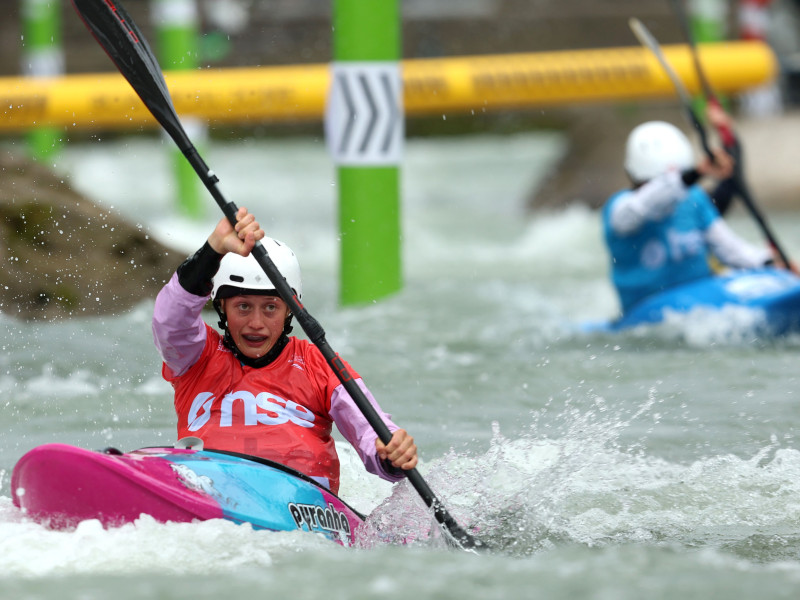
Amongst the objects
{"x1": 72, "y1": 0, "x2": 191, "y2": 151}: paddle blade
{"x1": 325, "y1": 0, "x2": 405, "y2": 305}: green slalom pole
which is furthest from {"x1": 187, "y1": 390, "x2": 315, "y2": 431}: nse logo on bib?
{"x1": 325, "y1": 0, "x2": 405, "y2": 305}: green slalom pole

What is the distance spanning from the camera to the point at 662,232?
25.2 ft

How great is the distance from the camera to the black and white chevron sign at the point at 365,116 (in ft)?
26.1

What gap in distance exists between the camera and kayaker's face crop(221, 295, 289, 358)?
4113mm

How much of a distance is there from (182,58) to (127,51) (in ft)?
25.4

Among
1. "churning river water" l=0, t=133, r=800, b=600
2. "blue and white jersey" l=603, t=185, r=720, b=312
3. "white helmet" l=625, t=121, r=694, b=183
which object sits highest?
"white helmet" l=625, t=121, r=694, b=183

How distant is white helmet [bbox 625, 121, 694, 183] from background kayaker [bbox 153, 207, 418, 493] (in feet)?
13.0

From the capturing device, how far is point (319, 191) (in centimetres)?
1695

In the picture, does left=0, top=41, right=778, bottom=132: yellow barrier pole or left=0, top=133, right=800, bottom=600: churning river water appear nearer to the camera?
left=0, top=133, right=800, bottom=600: churning river water

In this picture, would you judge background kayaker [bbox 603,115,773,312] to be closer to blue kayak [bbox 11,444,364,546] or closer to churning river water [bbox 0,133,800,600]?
churning river water [bbox 0,133,800,600]

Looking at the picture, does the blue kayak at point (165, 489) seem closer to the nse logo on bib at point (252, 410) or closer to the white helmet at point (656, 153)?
the nse logo on bib at point (252, 410)

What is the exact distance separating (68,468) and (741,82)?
30.4 feet

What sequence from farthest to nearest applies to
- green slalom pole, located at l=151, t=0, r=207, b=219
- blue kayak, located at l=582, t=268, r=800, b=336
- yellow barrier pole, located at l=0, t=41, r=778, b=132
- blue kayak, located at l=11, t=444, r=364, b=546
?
green slalom pole, located at l=151, t=0, r=207, b=219 → yellow barrier pole, located at l=0, t=41, r=778, b=132 → blue kayak, located at l=582, t=268, r=800, b=336 → blue kayak, located at l=11, t=444, r=364, b=546

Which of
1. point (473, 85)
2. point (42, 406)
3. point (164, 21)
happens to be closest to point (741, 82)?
point (473, 85)

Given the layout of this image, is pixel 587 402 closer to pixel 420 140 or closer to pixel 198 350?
pixel 198 350
